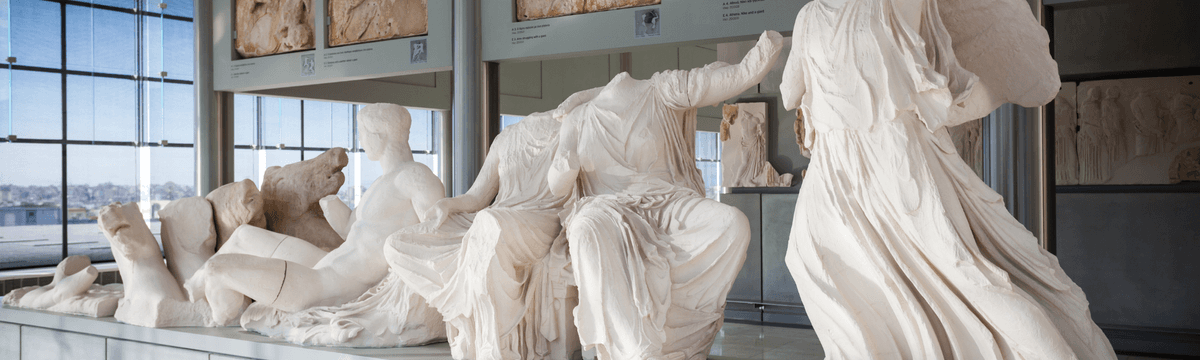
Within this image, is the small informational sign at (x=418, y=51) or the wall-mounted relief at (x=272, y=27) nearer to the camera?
the small informational sign at (x=418, y=51)

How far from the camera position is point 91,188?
382 inches

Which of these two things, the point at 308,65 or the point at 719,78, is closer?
the point at 719,78

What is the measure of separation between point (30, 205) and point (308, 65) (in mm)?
4975

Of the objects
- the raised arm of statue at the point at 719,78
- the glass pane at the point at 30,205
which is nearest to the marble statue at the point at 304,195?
the raised arm of statue at the point at 719,78

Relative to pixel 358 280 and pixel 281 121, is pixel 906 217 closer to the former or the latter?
pixel 358 280

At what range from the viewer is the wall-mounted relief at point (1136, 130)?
5637 millimetres

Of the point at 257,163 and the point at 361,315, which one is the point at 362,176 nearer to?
the point at 257,163

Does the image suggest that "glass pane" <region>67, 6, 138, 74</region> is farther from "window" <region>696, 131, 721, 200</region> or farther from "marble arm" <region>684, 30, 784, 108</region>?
"marble arm" <region>684, 30, 784, 108</region>

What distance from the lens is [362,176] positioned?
39.1 feet

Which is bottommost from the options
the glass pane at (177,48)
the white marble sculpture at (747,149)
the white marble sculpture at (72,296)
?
the white marble sculpture at (72,296)

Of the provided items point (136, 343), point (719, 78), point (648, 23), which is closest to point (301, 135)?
point (136, 343)

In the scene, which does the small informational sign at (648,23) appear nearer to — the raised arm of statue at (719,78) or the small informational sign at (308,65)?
the raised arm of statue at (719,78)

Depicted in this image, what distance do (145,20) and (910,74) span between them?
9.69 meters

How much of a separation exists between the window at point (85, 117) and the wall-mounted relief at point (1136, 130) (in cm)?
924
